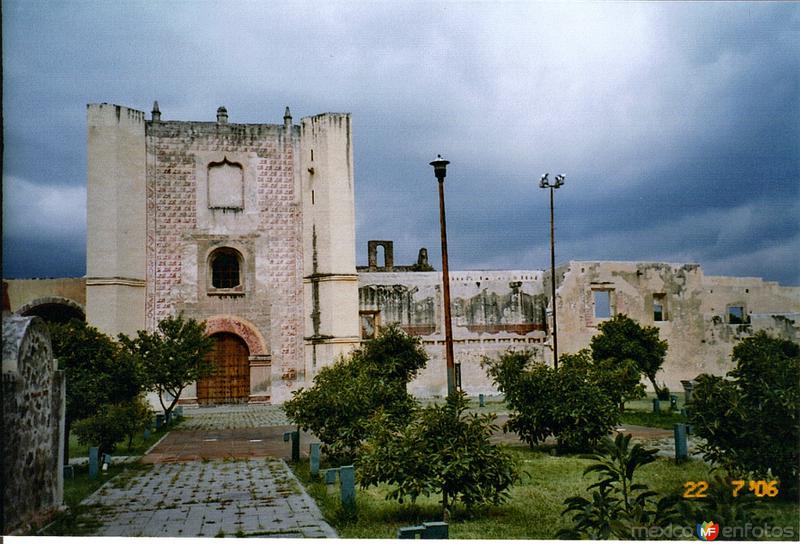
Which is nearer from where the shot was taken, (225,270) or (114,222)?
(114,222)

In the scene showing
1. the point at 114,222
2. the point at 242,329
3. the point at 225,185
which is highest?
the point at 225,185

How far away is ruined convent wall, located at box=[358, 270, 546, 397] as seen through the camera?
69.2ft

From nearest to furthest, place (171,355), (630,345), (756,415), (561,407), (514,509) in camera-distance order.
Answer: (756,415), (514,509), (561,407), (171,355), (630,345)

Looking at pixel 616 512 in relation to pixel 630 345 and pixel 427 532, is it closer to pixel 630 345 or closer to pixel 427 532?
pixel 427 532

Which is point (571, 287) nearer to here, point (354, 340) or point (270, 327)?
point (354, 340)

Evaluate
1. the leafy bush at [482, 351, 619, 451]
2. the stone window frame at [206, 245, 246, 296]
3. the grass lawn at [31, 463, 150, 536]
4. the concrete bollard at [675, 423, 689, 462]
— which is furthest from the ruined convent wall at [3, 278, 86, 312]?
the concrete bollard at [675, 423, 689, 462]

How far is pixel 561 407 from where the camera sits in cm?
955

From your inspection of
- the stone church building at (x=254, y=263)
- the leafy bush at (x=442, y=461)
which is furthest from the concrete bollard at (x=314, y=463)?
the stone church building at (x=254, y=263)

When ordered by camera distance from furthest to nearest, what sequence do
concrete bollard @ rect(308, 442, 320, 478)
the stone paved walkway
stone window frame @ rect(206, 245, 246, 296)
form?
stone window frame @ rect(206, 245, 246, 296)
concrete bollard @ rect(308, 442, 320, 478)
the stone paved walkway

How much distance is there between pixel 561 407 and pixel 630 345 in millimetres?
7404

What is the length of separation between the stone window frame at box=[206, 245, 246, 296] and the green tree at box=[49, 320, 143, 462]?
9.27 m

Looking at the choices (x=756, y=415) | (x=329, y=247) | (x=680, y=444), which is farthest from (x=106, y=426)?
(x=329, y=247)

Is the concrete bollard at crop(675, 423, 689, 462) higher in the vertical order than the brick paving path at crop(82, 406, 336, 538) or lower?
higher

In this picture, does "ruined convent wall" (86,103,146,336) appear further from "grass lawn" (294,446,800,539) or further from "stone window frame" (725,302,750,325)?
"stone window frame" (725,302,750,325)
